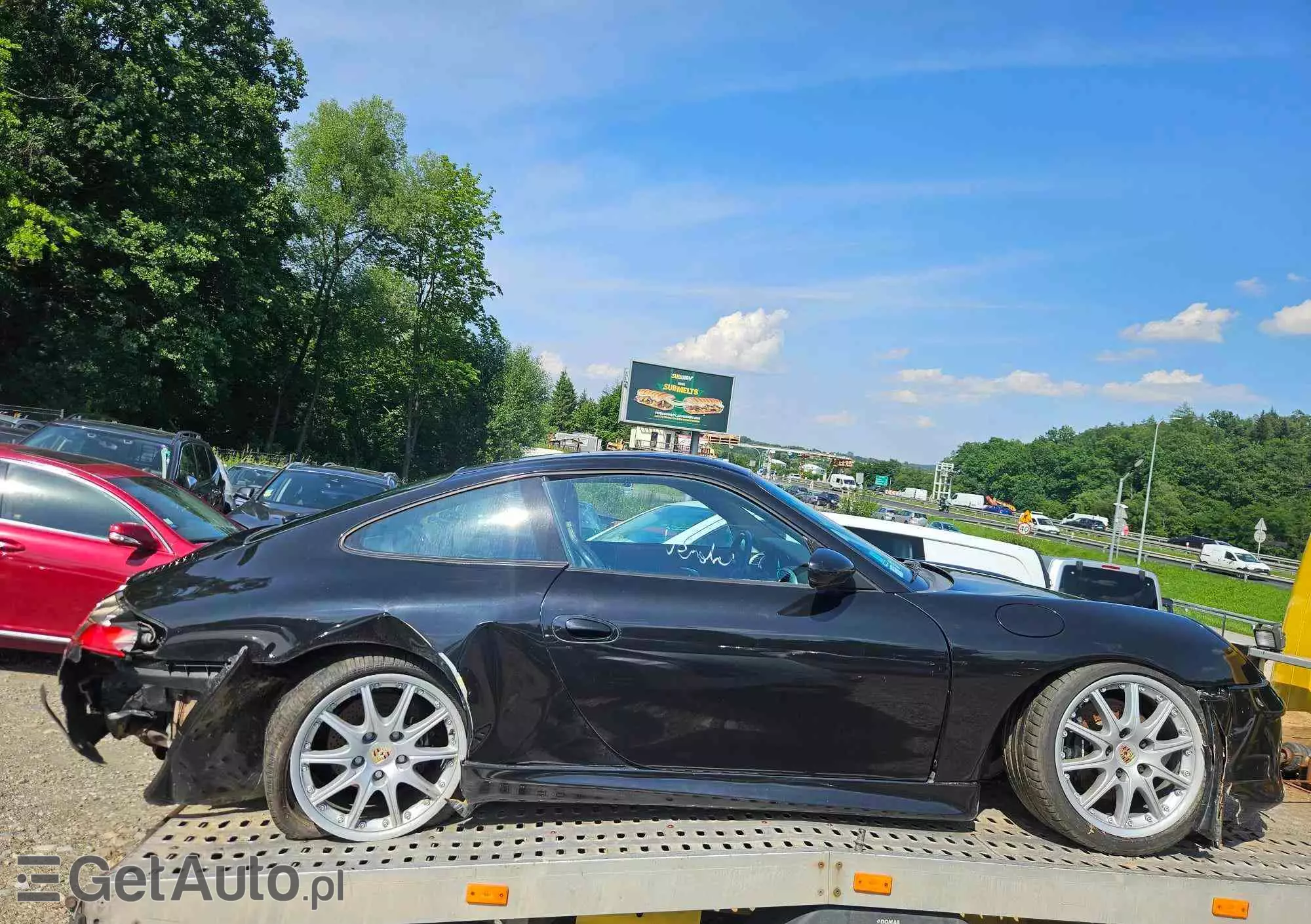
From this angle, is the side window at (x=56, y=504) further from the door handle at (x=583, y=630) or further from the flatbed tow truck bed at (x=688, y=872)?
the door handle at (x=583, y=630)

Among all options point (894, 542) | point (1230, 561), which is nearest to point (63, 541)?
point (894, 542)

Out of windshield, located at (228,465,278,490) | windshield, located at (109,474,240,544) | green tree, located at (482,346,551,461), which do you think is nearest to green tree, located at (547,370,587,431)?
green tree, located at (482,346,551,461)

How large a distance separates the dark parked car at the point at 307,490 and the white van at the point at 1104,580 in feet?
24.8

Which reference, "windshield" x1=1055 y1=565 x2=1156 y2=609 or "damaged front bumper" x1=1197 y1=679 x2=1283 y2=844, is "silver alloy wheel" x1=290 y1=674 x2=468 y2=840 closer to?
"damaged front bumper" x1=1197 y1=679 x2=1283 y2=844

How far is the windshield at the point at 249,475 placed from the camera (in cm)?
1638

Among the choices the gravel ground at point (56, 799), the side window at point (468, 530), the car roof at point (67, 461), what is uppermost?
the side window at point (468, 530)

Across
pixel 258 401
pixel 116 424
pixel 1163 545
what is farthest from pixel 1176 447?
pixel 116 424

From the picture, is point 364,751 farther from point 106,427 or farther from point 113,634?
point 106,427

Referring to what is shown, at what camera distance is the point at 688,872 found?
7.74 feet

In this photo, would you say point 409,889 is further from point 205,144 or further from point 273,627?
point 205,144

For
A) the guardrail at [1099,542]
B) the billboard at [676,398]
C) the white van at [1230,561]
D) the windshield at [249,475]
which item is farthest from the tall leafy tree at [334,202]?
the white van at [1230,561]

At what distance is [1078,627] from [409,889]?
93.4 inches

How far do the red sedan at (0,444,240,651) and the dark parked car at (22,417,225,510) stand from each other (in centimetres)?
399

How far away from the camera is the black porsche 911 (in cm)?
266
